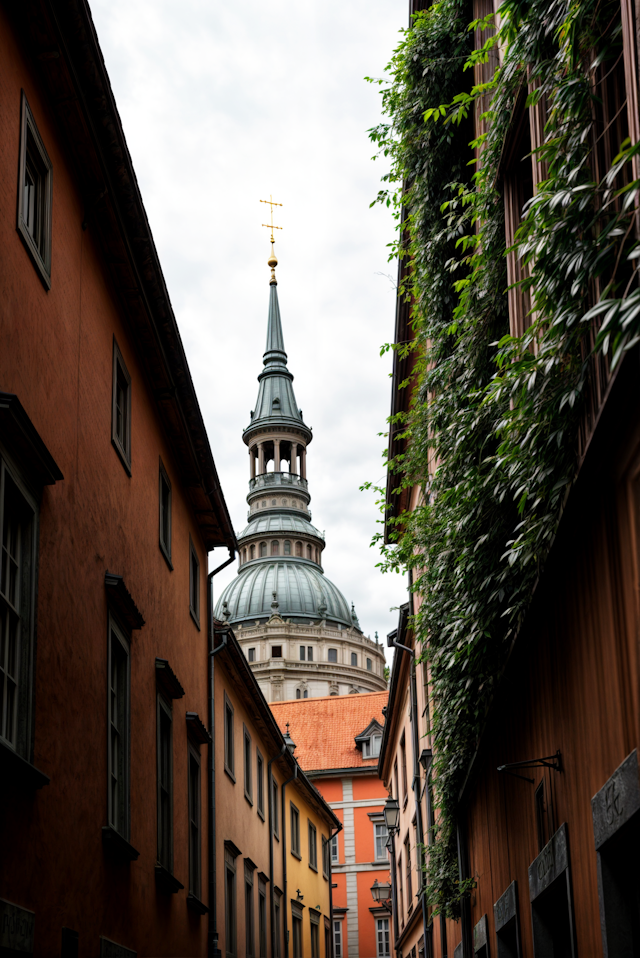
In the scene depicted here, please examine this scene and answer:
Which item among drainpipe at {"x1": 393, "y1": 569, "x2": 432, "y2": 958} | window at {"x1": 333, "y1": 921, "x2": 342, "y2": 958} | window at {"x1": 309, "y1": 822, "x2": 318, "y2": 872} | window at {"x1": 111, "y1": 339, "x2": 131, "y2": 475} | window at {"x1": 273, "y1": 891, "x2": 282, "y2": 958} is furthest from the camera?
window at {"x1": 333, "y1": 921, "x2": 342, "y2": 958}

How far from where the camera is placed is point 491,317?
1103 centimetres

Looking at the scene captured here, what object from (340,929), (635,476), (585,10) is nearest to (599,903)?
(635,476)

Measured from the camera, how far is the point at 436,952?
25062 mm

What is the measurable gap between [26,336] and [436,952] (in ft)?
66.8

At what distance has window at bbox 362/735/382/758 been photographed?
196ft

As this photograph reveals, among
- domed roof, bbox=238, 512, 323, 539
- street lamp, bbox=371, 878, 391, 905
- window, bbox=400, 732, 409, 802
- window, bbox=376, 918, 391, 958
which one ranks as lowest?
window, bbox=376, 918, 391, 958

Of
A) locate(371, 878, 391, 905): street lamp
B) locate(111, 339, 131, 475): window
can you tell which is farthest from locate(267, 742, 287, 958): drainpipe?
locate(111, 339, 131, 475): window

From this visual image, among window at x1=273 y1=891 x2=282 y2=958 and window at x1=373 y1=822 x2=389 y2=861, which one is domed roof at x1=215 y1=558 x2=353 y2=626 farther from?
window at x1=273 y1=891 x2=282 y2=958

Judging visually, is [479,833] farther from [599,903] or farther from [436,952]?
[436,952]

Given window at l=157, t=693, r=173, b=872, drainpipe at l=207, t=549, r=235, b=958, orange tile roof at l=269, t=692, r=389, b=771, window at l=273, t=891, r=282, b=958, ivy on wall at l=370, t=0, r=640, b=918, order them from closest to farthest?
ivy on wall at l=370, t=0, r=640, b=918
window at l=157, t=693, r=173, b=872
drainpipe at l=207, t=549, r=235, b=958
window at l=273, t=891, r=282, b=958
orange tile roof at l=269, t=692, r=389, b=771

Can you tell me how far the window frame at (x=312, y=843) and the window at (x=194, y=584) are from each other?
20204 millimetres

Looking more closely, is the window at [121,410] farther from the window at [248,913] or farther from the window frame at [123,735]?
the window at [248,913]

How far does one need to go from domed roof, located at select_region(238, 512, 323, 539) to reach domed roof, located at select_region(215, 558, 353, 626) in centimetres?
289

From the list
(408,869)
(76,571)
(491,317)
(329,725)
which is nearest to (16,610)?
(76,571)
